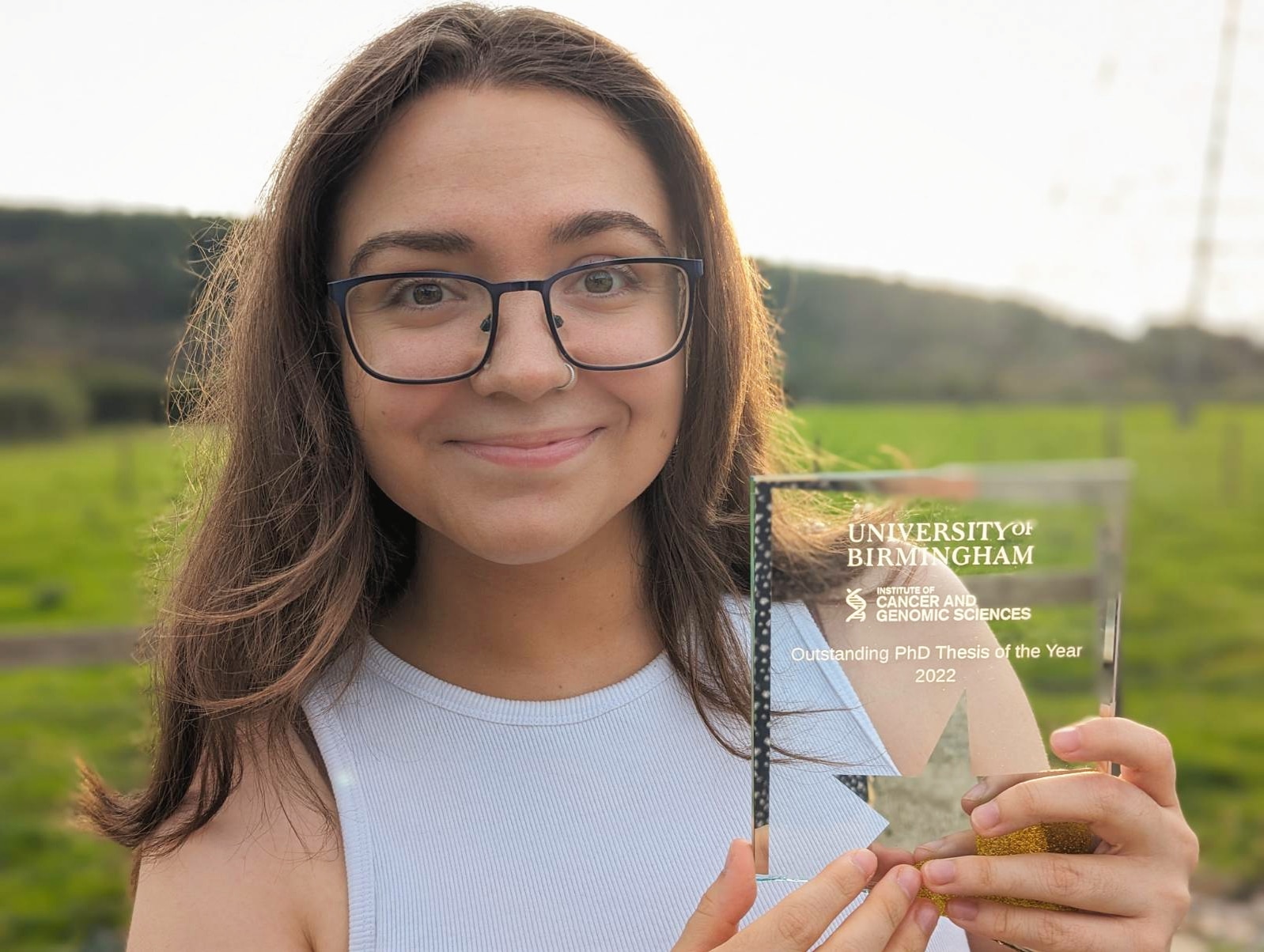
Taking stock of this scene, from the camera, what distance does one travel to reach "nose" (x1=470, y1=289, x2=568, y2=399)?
1.25 meters

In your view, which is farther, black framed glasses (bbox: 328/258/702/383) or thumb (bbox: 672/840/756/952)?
black framed glasses (bbox: 328/258/702/383)

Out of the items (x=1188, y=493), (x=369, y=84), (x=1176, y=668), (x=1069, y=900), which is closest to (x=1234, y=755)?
(x=1176, y=668)

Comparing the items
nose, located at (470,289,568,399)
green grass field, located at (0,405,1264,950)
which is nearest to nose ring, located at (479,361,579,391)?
nose, located at (470,289,568,399)

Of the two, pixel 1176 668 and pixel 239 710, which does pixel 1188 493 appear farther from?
pixel 239 710

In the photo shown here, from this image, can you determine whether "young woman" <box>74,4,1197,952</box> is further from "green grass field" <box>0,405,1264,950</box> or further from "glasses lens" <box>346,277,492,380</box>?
"green grass field" <box>0,405,1264,950</box>

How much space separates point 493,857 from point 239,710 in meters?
0.38

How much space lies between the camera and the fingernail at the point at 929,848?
107 cm

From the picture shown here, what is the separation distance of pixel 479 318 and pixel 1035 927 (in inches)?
34.9

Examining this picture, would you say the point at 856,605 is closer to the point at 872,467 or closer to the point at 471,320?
the point at 471,320

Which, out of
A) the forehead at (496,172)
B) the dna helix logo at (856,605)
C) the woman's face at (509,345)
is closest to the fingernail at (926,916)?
the dna helix logo at (856,605)

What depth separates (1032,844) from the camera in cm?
109

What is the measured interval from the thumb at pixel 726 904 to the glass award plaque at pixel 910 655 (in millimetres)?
23

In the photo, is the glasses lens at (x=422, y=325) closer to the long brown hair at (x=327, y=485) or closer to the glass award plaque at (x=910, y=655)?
the long brown hair at (x=327, y=485)

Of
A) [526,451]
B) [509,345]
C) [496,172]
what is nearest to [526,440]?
[526,451]
